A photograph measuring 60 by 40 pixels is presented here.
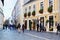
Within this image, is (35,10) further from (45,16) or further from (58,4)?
(58,4)

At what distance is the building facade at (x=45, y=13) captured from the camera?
45.7 m

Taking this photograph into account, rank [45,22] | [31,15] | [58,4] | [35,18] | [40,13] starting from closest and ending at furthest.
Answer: [58,4]
[45,22]
[40,13]
[35,18]
[31,15]

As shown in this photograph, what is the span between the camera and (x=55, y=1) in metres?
46.5

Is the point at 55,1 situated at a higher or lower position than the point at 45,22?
higher

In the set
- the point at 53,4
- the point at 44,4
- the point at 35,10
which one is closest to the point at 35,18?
the point at 35,10

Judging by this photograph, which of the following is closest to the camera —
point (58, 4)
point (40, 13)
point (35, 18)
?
point (58, 4)

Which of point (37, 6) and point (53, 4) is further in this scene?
point (37, 6)

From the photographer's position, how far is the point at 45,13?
5091 centimetres

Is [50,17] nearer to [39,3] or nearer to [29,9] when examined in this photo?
[39,3]

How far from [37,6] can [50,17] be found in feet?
33.6

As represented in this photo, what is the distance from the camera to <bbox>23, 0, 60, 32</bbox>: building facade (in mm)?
45688

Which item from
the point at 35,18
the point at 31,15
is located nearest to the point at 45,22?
the point at 35,18

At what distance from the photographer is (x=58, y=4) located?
45531mm

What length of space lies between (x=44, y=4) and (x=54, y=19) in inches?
275
